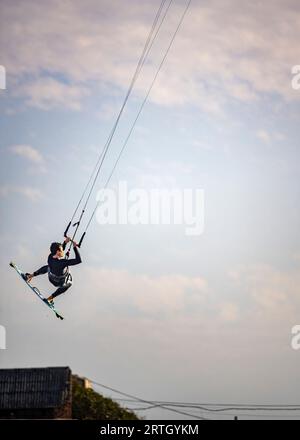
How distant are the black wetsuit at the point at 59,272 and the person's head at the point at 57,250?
0.43 feet

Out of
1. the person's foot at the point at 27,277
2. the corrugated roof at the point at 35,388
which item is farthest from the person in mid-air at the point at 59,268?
the corrugated roof at the point at 35,388

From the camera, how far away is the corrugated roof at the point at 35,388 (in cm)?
4653

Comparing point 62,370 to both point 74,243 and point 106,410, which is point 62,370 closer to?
point 106,410

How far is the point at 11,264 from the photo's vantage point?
1037 inches

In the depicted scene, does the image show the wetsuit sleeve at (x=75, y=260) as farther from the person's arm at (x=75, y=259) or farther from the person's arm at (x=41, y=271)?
the person's arm at (x=41, y=271)

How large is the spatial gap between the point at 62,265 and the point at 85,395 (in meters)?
33.9

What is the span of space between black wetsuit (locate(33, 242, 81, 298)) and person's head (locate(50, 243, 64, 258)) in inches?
5.1

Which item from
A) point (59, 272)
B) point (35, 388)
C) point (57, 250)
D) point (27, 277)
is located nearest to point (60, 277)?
point (59, 272)

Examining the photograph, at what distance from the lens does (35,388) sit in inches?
1880

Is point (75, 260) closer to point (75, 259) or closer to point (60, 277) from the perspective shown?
point (75, 259)

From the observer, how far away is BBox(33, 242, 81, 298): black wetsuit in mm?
24873

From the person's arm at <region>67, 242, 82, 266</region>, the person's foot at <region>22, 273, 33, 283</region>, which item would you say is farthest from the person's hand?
the person's arm at <region>67, 242, 82, 266</region>
